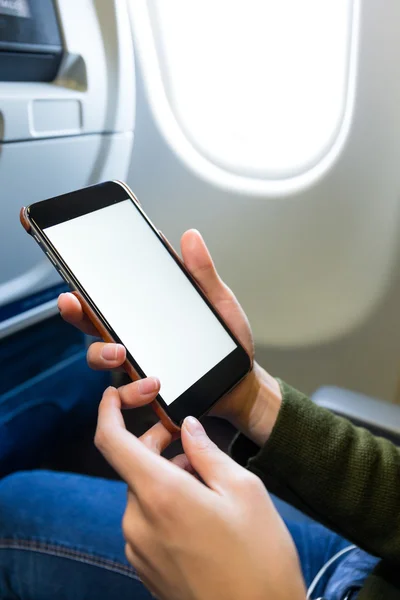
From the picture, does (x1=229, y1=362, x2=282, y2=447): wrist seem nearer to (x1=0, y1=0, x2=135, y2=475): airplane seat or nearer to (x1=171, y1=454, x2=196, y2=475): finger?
(x1=171, y1=454, x2=196, y2=475): finger

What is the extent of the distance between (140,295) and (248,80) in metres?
0.59

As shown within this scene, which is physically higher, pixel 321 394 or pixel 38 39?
pixel 38 39

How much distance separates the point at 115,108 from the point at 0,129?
198 mm

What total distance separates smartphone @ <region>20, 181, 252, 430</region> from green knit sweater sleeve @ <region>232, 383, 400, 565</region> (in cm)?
8

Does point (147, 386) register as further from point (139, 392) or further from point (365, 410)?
point (365, 410)

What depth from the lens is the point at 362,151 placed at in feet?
2.95

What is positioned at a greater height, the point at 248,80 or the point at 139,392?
the point at 248,80

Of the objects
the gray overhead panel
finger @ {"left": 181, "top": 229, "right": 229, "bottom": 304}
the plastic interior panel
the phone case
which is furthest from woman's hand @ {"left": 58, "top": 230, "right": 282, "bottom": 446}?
the plastic interior panel

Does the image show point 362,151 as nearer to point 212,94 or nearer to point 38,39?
point 212,94

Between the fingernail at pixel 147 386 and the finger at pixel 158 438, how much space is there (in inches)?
1.5

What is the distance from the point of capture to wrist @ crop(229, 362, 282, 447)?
0.60 metres

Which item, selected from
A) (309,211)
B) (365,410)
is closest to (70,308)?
(365,410)

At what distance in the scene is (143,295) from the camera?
0.55 metres

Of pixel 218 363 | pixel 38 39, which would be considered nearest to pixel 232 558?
pixel 218 363
